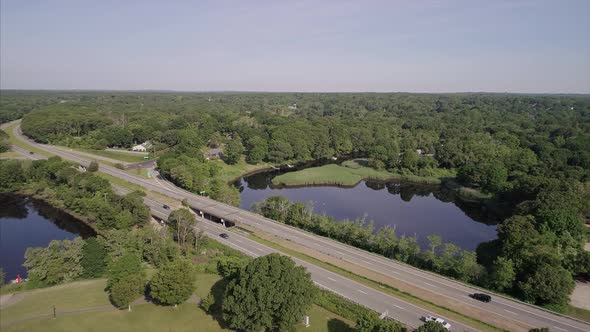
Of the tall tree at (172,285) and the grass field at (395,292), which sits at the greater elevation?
the tall tree at (172,285)

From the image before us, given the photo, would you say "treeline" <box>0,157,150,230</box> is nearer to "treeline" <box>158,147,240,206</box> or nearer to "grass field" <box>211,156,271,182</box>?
"treeline" <box>158,147,240,206</box>

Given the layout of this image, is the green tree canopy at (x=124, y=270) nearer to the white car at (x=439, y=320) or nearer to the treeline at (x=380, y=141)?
the white car at (x=439, y=320)

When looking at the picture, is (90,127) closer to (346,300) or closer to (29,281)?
(29,281)

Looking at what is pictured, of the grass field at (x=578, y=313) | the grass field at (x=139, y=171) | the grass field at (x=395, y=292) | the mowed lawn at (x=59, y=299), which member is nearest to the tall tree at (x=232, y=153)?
the grass field at (x=139, y=171)

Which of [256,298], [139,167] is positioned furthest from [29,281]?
[139,167]

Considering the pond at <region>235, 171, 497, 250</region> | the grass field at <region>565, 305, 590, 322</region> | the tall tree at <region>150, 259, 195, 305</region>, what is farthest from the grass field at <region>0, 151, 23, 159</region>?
the grass field at <region>565, 305, 590, 322</region>

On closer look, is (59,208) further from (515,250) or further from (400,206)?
(515,250)

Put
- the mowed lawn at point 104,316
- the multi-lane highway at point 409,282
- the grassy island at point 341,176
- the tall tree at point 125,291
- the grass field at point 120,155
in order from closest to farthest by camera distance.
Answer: the mowed lawn at point 104,316, the tall tree at point 125,291, the multi-lane highway at point 409,282, the grassy island at point 341,176, the grass field at point 120,155
